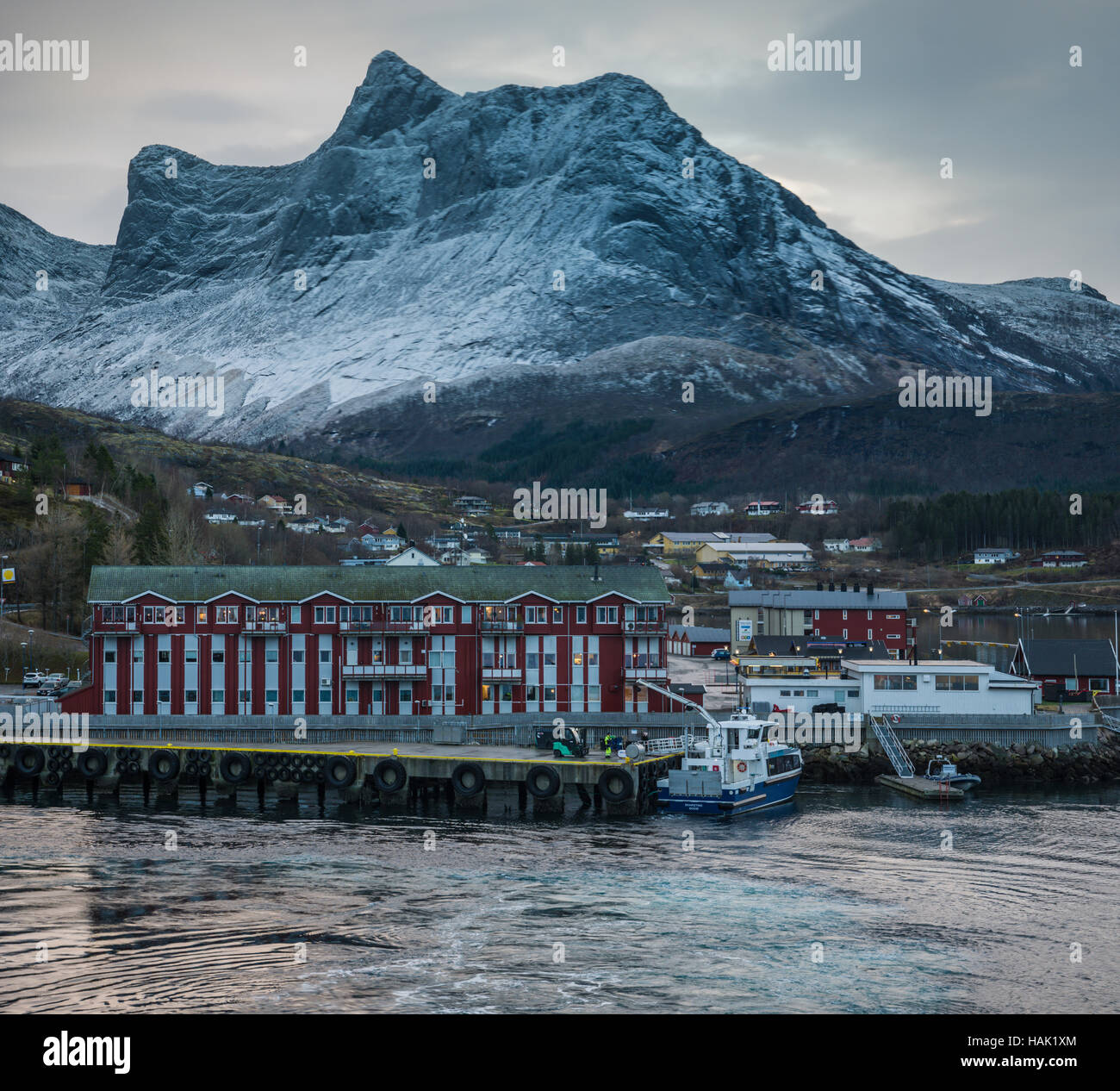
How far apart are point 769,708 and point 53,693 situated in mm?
43294

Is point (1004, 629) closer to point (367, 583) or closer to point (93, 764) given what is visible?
point (367, 583)

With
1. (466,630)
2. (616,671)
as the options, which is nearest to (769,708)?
(616,671)

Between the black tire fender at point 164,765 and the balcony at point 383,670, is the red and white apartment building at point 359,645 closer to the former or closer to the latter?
the balcony at point 383,670

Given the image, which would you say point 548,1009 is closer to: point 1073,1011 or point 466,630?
point 1073,1011

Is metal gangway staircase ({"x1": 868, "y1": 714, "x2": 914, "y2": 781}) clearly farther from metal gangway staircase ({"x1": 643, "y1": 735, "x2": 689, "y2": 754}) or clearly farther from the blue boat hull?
metal gangway staircase ({"x1": 643, "y1": 735, "x2": 689, "y2": 754})

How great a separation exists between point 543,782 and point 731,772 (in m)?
9.03

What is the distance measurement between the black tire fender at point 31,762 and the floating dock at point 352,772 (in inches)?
1.7

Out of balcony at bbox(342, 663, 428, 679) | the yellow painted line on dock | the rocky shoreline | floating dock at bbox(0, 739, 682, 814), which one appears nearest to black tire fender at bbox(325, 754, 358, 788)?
floating dock at bbox(0, 739, 682, 814)

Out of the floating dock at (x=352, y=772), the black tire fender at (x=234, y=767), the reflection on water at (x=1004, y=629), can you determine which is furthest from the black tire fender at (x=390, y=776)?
the reflection on water at (x=1004, y=629)

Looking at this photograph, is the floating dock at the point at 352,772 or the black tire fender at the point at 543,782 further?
the floating dock at the point at 352,772

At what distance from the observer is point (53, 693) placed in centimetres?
8438

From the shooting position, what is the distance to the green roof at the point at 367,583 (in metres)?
77.2

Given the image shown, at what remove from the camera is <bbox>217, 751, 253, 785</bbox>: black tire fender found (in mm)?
66125
